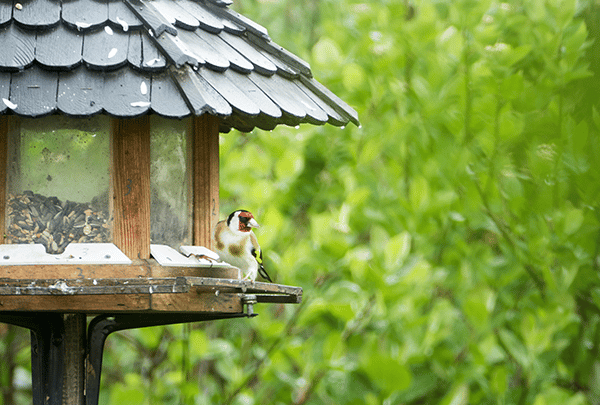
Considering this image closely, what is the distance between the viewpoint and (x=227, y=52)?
64.6 inches

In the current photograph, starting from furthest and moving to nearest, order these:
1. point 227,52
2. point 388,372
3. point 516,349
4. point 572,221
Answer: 1. point 516,349
2. point 388,372
3. point 572,221
4. point 227,52

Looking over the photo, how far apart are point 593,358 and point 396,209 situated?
118 centimetres

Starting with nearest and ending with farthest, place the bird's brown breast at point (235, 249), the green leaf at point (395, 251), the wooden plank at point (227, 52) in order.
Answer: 1. the wooden plank at point (227, 52)
2. the bird's brown breast at point (235, 249)
3. the green leaf at point (395, 251)

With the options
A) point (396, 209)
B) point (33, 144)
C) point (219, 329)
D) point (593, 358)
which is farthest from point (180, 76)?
point (219, 329)

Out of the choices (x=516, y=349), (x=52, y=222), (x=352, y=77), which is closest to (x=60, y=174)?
(x=52, y=222)

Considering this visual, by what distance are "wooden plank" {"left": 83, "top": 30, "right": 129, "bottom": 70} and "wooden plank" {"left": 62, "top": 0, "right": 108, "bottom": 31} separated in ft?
0.07

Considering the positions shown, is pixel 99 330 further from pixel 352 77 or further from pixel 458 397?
pixel 352 77

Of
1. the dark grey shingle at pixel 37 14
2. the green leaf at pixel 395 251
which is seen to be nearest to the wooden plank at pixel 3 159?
the dark grey shingle at pixel 37 14

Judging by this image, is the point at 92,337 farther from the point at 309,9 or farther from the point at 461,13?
the point at 309,9

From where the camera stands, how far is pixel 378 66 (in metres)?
3.12

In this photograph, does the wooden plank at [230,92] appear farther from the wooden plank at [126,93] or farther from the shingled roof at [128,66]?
the wooden plank at [126,93]

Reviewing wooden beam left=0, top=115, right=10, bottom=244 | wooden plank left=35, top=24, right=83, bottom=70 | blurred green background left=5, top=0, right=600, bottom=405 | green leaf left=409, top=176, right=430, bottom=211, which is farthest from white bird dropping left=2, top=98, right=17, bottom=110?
green leaf left=409, top=176, right=430, bottom=211

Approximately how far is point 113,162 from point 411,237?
1836mm

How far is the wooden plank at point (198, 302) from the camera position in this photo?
4.78 ft
